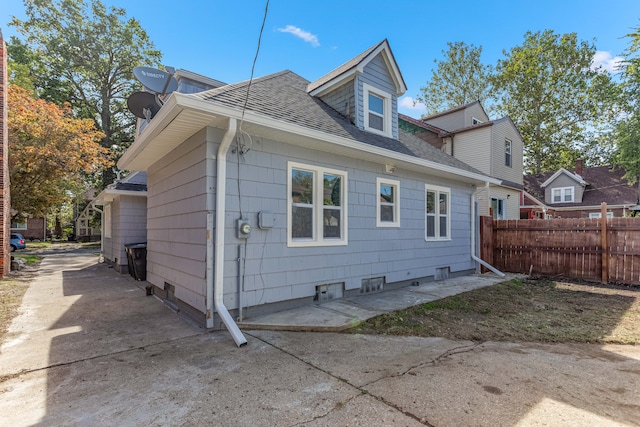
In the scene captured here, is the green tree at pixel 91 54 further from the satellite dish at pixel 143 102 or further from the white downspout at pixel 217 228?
the white downspout at pixel 217 228

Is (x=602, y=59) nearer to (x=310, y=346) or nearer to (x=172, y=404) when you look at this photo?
(x=310, y=346)

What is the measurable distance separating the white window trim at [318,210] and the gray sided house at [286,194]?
19 mm

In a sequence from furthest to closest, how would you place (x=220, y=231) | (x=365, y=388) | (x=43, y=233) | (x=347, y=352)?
(x=43, y=233) < (x=220, y=231) < (x=347, y=352) < (x=365, y=388)

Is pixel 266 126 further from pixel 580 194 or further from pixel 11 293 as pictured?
pixel 580 194

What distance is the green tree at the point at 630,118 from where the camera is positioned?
14.0 m

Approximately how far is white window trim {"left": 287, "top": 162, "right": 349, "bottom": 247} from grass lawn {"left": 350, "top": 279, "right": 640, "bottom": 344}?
1601 mm

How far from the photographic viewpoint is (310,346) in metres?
3.72

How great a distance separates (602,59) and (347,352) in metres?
31.2

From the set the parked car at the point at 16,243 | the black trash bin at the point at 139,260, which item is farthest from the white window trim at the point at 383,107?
the parked car at the point at 16,243

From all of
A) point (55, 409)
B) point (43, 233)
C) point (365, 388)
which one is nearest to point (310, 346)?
point (365, 388)

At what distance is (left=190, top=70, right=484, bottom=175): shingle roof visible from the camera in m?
4.64

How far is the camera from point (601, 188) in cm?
2419

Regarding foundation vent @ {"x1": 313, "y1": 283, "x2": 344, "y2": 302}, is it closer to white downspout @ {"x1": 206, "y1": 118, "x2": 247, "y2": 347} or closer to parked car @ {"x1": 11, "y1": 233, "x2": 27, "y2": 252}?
white downspout @ {"x1": 206, "y1": 118, "x2": 247, "y2": 347}

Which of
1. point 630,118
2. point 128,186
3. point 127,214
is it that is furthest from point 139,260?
point 630,118
